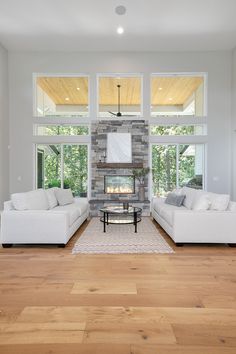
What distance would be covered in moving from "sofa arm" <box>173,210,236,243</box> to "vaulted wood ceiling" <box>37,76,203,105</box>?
516 cm

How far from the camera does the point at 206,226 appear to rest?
4.52 m

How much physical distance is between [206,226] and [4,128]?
6.50 metres

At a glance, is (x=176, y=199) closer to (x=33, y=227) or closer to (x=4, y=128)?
(x=33, y=227)

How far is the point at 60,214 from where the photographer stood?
4.48m

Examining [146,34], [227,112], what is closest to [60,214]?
[146,34]

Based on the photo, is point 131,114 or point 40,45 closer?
point 40,45

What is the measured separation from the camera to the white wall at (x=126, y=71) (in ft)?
27.3

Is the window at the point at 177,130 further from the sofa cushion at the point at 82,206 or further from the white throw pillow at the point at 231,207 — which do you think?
the white throw pillow at the point at 231,207

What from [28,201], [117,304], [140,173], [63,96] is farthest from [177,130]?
[117,304]

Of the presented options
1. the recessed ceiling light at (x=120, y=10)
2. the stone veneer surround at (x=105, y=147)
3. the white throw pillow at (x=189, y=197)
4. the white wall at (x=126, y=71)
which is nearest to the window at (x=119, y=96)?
the white wall at (x=126, y=71)

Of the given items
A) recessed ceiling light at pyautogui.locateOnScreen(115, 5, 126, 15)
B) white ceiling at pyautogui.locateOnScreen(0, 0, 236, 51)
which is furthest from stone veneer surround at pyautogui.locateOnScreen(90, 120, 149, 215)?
recessed ceiling light at pyautogui.locateOnScreen(115, 5, 126, 15)

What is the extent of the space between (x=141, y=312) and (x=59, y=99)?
25.4ft

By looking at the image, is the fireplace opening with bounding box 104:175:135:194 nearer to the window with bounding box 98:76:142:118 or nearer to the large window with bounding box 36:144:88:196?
the large window with bounding box 36:144:88:196

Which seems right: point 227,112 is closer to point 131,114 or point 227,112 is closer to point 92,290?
point 131,114
